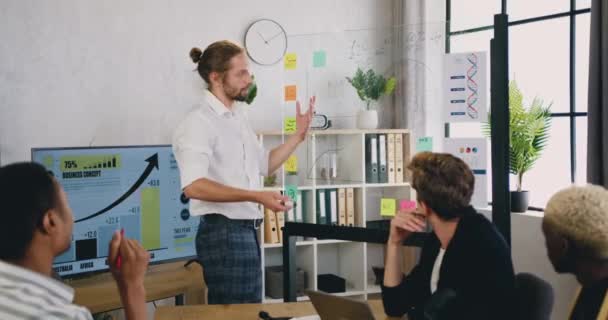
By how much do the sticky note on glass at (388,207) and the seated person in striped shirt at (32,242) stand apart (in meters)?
2.56

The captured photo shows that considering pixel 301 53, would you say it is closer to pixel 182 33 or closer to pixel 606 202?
pixel 182 33

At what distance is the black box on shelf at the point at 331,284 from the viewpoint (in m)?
5.05

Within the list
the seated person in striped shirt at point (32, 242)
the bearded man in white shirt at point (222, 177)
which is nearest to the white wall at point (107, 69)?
the bearded man in white shirt at point (222, 177)

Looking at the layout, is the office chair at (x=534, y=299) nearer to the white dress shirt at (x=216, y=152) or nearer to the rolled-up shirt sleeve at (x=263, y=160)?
the white dress shirt at (x=216, y=152)

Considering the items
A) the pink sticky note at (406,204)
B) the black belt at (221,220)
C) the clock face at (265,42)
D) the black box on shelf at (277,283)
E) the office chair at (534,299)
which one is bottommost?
the black box on shelf at (277,283)

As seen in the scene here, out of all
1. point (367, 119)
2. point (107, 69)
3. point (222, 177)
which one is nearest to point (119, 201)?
point (107, 69)

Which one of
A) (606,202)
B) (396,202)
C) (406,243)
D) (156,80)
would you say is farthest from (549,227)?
(156,80)

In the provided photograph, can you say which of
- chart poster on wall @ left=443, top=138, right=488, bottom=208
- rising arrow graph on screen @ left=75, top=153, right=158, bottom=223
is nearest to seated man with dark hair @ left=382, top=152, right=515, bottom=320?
chart poster on wall @ left=443, top=138, right=488, bottom=208

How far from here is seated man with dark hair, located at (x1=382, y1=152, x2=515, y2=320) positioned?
6.98 ft

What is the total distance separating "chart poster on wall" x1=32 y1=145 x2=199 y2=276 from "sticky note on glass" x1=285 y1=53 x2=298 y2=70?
3.08ft

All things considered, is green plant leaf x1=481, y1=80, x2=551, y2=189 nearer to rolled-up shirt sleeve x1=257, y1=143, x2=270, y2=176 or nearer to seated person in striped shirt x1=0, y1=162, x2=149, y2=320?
rolled-up shirt sleeve x1=257, y1=143, x2=270, y2=176

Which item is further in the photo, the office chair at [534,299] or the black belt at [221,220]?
the black belt at [221,220]

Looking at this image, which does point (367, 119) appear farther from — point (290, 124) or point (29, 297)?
point (29, 297)

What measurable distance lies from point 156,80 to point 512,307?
11.8ft
